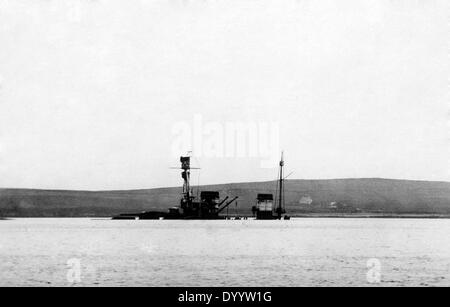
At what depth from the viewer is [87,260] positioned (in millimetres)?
79688

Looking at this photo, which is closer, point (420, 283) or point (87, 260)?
point (420, 283)

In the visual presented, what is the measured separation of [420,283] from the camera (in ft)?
189

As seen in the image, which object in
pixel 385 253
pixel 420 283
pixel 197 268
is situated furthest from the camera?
pixel 385 253

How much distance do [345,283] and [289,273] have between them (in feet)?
23.4

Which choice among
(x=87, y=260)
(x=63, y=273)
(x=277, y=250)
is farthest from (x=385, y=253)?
(x=63, y=273)

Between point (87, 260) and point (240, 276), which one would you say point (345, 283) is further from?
point (87, 260)
